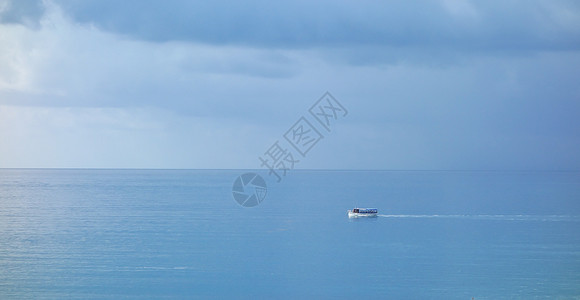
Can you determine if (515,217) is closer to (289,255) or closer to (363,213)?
(363,213)

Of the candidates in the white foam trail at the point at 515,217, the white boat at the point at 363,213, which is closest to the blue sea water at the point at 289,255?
the white foam trail at the point at 515,217

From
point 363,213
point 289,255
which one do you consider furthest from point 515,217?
point 289,255

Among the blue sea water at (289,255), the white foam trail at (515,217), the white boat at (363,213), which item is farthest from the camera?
the white boat at (363,213)

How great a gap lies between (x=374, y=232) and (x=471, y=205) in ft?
211

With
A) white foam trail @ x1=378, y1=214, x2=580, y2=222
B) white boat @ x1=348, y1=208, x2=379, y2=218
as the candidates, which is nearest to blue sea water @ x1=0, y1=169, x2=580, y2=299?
white foam trail @ x1=378, y1=214, x2=580, y2=222

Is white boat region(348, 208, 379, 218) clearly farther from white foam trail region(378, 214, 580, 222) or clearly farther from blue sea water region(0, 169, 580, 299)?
white foam trail region(378, 214, 580, 222)

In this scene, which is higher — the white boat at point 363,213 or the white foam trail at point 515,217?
the white boat at point 363,213

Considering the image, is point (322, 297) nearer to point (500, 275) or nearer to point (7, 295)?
point (500, 275)

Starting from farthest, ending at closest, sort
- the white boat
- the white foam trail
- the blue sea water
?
the white boat → the white foam trail → the blue sea water

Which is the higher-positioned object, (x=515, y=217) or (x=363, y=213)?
(x=363, y=213)

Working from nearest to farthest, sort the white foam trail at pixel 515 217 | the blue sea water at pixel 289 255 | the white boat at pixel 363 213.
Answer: the blue sea water at pixel 289 255, the white foam trail at pixel 515 217, the white boat at pixel 363 213

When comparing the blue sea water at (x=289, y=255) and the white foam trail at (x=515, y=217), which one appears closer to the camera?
the blue sea water at (x=289, y=255)

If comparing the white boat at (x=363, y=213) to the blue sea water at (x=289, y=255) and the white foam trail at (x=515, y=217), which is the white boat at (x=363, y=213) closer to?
the blue sea water at (x=289, y=255)

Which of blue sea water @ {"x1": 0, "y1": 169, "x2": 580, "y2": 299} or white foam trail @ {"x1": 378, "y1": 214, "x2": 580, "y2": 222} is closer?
blue sea water @ {"x1": 0, "y1": 169, "x2": 580, "y2": 299}
